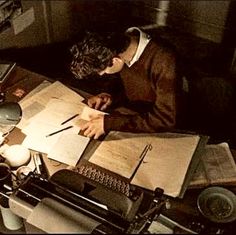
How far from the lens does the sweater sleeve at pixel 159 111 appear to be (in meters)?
2.62

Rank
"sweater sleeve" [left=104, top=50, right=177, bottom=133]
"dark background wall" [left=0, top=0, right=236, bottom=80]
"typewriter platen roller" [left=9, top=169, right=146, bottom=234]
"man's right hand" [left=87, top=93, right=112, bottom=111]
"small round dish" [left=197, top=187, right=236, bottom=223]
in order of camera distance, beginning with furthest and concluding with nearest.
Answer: "dark background wall" [left=0, top=0, right=236, bottom=80] → "man's right hand" [left=87, top=93, right=112, bottom=111] → "sweater sleeve" [left=104, top=50, right=177, bottom=133] → "small round dish" [left=197, top=187, right=236, bottom=223] → "typewriter platen roller" [left=9, top=169, right=146, bottom=234]

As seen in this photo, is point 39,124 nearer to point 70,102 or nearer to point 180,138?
point 70,102

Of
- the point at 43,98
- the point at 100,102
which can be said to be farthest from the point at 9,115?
the point at 100,102

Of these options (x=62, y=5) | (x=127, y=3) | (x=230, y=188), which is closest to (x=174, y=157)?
(x=230, y=188)

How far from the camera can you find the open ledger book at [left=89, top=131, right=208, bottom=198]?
7.83ft

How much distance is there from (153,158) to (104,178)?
0.32 meters

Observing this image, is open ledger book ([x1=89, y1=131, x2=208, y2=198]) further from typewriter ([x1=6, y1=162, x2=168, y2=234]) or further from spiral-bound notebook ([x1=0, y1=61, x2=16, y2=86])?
spiral-bound notebook ([x1=0, y1=61, x2=16, y2=86])

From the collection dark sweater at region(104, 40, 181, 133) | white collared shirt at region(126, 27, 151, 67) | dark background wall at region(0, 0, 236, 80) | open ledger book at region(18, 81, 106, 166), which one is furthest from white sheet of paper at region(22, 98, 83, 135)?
dark background wall at region(0, 0, 236, 80)

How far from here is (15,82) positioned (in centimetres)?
305

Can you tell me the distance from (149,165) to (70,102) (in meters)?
0.72

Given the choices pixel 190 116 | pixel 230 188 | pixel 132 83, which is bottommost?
pixel 190 116

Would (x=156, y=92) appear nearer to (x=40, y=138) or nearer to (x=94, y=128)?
(x=94, y=128)

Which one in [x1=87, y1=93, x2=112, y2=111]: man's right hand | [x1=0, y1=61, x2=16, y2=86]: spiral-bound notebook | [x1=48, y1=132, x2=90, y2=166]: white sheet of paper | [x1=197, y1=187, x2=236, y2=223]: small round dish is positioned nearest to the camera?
[x1=197, y1=187, x2=236, y2=223]: small round dish

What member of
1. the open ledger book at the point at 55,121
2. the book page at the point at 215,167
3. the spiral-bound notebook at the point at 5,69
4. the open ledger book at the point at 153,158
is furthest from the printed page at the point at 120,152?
the spiral-bound notebook at the point at 5,69
